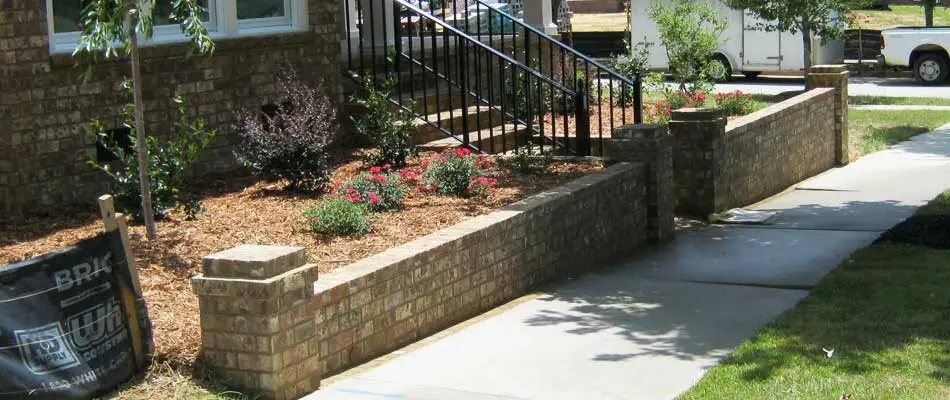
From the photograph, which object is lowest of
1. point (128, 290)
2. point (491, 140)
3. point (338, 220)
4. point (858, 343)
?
point (858, 343)

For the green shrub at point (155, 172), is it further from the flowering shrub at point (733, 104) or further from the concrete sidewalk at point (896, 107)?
the concrete sidewalk at point (896, 107)

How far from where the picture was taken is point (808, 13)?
2406 cm

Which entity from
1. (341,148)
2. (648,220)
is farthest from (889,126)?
(341,148)

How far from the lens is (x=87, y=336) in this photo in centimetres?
655

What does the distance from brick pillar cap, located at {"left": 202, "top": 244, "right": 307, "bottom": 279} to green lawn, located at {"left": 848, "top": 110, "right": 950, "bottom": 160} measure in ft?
40.8

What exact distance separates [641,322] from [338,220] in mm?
2202

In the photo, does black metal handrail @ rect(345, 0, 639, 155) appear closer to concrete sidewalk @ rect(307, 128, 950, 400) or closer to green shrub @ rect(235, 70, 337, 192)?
green shrub @ rect(235, 70, 337, 192)

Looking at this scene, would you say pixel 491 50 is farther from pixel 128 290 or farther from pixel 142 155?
pixel 128 290

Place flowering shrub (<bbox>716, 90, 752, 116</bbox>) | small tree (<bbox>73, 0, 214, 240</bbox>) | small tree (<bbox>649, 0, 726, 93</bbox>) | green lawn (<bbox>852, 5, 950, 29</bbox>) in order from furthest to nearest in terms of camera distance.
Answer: green lawn (<bbox>852, 5, 950, 29</bbox>) → small tree (<bbox>649, 0, 726, 93</bbox>) → flowering shrub (<bbox>716, 90, 752, 116</bbox>) → small tree (<bbox>73, 0, 214, 240</bbox>)

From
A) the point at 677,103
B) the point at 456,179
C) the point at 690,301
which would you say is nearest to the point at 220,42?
the point at 456,179

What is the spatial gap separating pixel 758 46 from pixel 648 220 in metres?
17.7

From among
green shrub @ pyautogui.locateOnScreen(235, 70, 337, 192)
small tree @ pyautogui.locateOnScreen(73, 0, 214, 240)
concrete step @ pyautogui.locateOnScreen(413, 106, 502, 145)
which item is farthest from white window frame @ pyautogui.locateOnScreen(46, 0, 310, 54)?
concrete step @ pyautogui.locateOnScreen(413, 106, 502, 145)

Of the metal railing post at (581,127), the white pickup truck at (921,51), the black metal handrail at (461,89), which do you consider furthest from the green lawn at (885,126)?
the metal railing post at (581,127)

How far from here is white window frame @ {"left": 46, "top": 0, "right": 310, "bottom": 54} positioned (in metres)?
9.51
